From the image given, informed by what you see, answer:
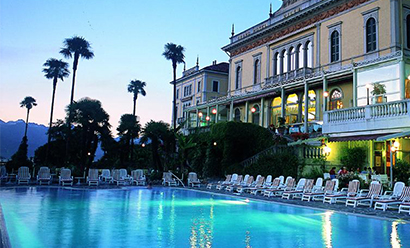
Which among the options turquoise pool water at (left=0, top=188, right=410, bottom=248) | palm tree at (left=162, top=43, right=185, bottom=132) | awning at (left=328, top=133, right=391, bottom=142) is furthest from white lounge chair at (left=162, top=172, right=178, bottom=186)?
palm tree at (left=162, top=43, right=185, bottom=132)

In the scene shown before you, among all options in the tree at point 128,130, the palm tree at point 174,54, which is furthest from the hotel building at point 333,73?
the tree at point 128,130

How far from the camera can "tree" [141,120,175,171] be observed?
27.0 metres

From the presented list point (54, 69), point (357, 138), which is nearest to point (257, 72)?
point (357, 138)

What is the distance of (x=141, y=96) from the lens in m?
53.4

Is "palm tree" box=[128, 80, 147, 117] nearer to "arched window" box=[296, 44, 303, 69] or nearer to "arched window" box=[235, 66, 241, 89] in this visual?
"arched window" box=[235, 66, 241, 89]

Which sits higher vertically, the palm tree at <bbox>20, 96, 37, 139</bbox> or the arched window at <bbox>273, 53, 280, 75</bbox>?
the palm tree at <bbox>20, 96, 37, 139</bbox>

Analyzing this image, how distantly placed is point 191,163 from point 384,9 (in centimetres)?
1676

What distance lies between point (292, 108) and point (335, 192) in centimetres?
1661

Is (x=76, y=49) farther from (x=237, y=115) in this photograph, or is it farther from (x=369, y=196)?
(x=369, y=196)

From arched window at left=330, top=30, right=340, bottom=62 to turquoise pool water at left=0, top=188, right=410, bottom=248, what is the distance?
17.8m

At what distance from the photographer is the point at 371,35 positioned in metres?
24.9

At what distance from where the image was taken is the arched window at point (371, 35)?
971 inches

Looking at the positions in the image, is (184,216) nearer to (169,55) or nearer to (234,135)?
(234,135)

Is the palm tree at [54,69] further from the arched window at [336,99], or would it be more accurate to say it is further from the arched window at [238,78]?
the arched window at [336,99]
